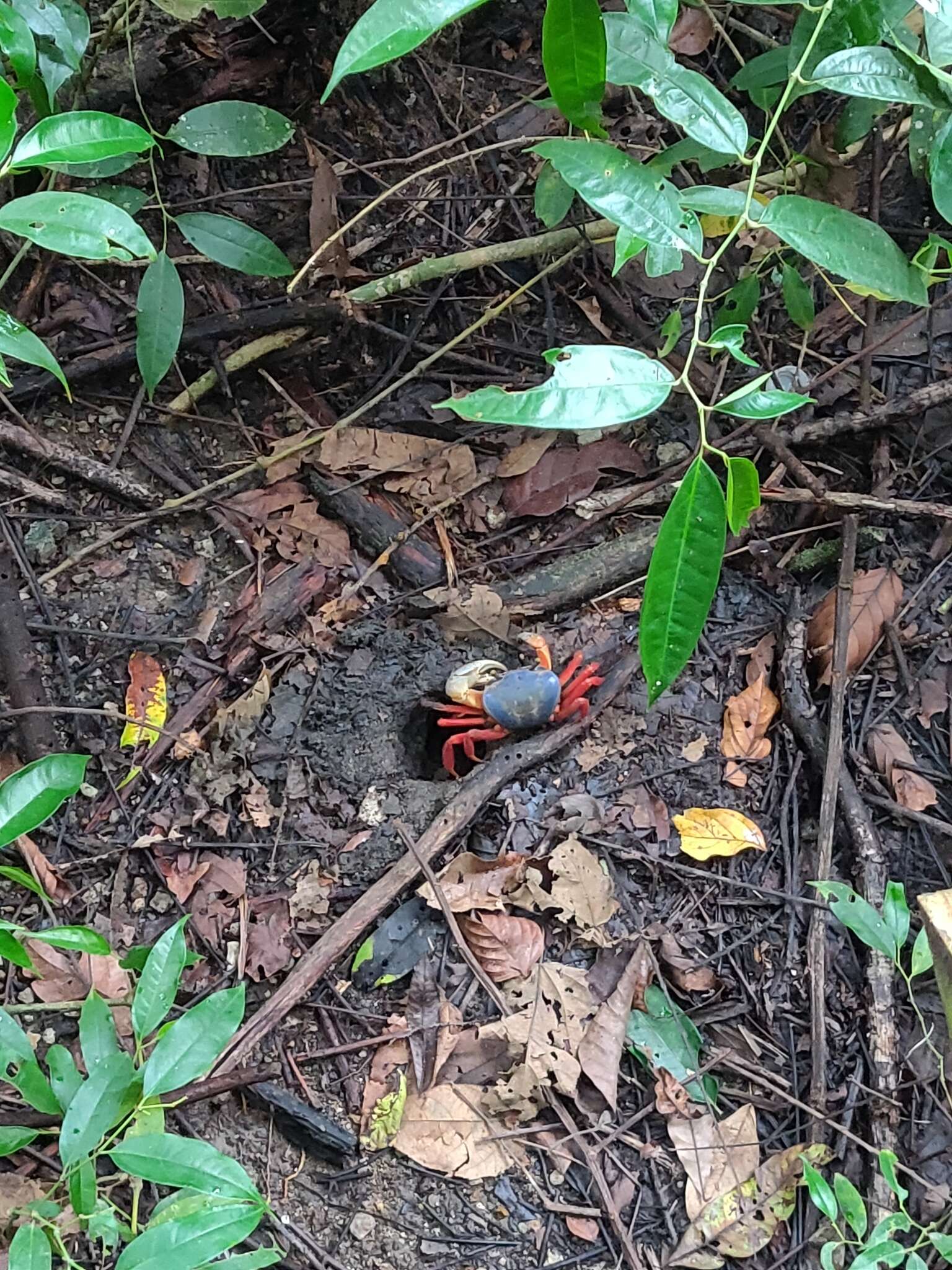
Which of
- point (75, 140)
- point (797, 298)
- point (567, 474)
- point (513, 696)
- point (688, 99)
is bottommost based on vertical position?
point (513, 696)

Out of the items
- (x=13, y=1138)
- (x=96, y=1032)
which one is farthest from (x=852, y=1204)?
(x=13, y=1138)

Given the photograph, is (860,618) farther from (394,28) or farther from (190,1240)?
(190,1240)

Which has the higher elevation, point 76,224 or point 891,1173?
point 76,224

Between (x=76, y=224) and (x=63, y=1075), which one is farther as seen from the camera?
(x=63, y=1075)

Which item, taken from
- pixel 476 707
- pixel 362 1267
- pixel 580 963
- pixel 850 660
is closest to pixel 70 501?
pixel 476 707

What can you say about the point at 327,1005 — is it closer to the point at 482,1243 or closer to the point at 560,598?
the point at 482,1243

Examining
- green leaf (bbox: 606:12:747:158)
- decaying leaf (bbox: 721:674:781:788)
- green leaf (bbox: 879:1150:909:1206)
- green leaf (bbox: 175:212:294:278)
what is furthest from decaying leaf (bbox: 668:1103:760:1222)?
green leaf (bbox: 175:212:294:278)

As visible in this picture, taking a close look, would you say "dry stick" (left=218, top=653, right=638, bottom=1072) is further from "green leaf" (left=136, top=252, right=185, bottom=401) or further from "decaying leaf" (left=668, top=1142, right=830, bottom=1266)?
"green leaf" (left=136, top=252, right=185, bottom=401)
